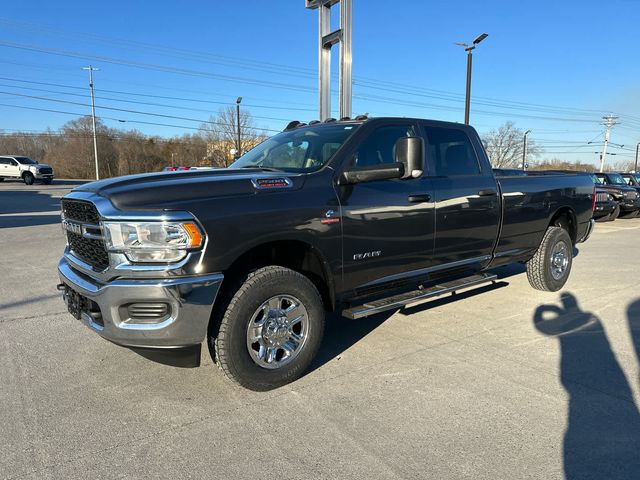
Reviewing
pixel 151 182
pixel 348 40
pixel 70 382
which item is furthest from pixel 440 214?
pixel 348 40

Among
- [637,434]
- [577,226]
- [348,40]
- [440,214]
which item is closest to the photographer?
[637,434]

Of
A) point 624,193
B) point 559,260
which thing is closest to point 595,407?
point 559,260

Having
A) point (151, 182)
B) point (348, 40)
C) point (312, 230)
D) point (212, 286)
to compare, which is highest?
point (348, 40)

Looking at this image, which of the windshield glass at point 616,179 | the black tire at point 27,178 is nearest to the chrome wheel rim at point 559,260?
the windshield glass at point 616,179

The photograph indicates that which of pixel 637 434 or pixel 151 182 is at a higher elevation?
pixel 151 182

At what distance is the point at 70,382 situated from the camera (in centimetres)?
341

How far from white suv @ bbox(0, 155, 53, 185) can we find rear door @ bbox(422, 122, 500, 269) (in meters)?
40.5

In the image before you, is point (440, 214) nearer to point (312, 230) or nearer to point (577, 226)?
point (312, 230)

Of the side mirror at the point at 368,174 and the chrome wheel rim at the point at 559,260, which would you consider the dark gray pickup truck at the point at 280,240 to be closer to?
the side mirror at the point at 368,174

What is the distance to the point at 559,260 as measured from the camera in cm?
620

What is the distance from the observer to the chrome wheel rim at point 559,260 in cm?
607

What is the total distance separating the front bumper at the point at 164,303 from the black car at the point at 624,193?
1893 centimetres

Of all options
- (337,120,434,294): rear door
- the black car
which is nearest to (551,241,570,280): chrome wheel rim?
(337,120,434,294): rear door

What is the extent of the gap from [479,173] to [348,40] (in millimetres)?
7610
